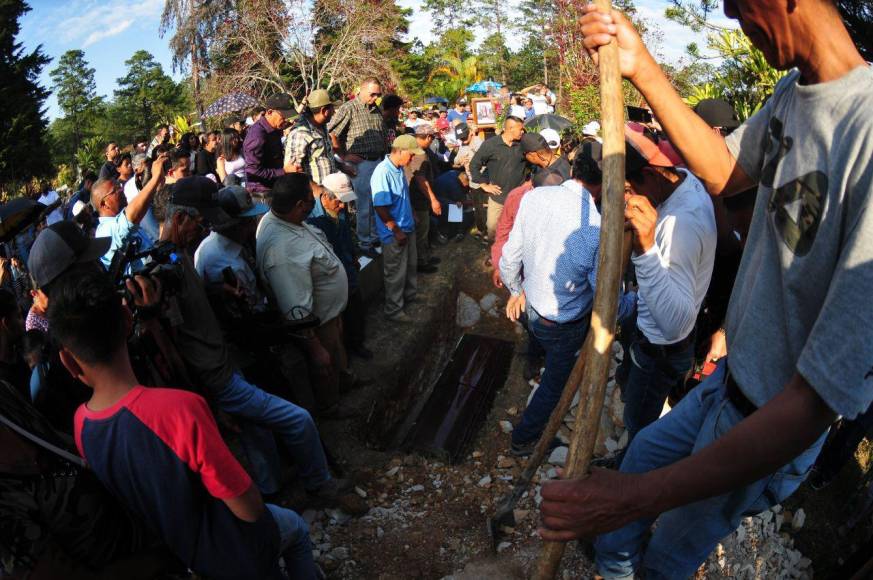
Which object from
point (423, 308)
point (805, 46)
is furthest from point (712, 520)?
point (423, 308)

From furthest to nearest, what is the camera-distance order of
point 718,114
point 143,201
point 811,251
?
1. point 718,114
2. point 143,201
3. point 811,251

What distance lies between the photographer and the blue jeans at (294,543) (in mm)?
2451

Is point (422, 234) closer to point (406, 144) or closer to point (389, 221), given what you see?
point (389, 221)

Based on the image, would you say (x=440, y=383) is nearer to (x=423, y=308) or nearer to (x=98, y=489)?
(x=423, y=308)

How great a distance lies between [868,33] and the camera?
1481mm

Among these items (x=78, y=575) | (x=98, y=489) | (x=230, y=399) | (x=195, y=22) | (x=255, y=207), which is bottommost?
(x=230, y=399)

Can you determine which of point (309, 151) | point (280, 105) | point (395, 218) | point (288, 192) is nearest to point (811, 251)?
point (288, 192)

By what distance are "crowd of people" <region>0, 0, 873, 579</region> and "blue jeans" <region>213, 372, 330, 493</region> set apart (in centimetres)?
1

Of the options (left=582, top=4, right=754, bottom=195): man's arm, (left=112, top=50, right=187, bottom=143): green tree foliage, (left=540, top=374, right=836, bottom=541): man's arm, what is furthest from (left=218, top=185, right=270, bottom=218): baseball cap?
(left=112, top=50, right=187, bottom=143): green tree foliage

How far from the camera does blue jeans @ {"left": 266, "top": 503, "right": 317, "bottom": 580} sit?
245 centimetres

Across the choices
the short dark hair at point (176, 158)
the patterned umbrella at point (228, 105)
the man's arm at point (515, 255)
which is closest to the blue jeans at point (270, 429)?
the man's arm at point (515, 255)

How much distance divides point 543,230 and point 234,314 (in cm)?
205

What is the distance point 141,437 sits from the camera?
1742mm

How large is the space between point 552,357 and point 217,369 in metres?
2.22
